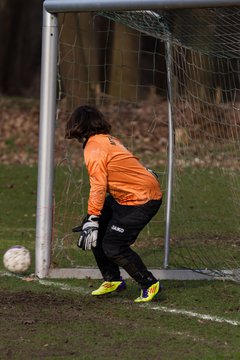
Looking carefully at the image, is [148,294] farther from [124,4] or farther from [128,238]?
[124,4]

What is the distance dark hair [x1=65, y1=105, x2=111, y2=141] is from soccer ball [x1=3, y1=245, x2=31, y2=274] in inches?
59.4

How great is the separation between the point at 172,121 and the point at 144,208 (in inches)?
76.7

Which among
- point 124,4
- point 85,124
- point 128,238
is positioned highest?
point 124,4

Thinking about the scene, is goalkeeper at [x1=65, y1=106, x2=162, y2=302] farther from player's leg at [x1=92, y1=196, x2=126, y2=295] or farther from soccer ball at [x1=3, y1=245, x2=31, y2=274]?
soccer ball at [x1=3, y1=245, x2=31, y2=274]

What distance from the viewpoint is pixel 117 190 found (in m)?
7.50

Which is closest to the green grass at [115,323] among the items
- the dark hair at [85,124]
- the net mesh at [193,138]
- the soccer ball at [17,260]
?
the soccer ball at [17,260]

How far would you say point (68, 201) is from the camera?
10.6 m

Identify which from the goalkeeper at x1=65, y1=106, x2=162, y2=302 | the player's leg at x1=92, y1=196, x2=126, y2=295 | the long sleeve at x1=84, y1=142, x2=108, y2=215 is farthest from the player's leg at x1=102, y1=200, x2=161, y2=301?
the long sleeve at x1=84, y1=142, x2=108, y2=215

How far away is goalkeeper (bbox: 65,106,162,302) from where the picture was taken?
731cm

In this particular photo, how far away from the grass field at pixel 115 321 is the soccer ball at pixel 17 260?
0.10m

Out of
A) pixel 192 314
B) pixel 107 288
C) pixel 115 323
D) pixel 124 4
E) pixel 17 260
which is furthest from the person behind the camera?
pixel 17 260

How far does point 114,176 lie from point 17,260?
1523 mm

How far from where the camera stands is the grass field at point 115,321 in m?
5.98

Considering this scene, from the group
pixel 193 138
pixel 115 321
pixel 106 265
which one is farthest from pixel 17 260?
pixel 193 138
